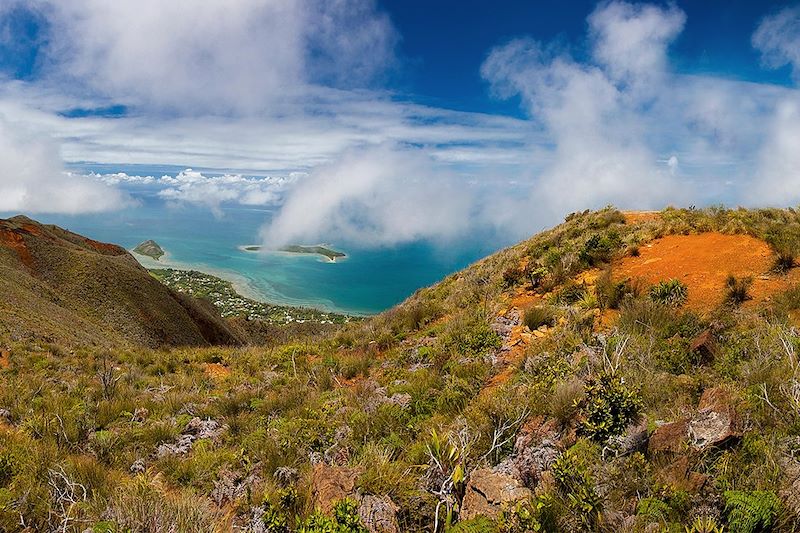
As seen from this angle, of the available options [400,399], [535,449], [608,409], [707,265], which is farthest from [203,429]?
[707,265]

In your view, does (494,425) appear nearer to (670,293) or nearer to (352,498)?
(352,498)

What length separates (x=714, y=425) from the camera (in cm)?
362

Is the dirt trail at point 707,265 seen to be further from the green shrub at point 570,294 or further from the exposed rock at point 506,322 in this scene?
the exposed rock at point 506,322

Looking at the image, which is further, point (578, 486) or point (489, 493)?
point (489, 493)

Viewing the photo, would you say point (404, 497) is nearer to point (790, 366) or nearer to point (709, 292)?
point (790, 366)

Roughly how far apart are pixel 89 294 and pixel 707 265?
43.5m

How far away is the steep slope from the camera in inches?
1086

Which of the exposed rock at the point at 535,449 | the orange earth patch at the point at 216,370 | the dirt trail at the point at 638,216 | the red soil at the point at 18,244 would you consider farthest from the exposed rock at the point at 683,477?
the red soil at the point at 18,244

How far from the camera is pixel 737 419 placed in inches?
145

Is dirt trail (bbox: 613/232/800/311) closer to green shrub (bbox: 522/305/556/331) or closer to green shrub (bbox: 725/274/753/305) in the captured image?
green shrub (bbox: 725/274/753/305)

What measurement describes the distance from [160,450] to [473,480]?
4813 mm

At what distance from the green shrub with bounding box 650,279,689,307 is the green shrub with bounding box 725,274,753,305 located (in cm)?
68

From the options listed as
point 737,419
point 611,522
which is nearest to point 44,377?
point 611,522

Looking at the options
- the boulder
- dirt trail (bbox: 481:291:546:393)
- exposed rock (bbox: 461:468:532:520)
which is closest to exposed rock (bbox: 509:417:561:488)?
exposed rock (bbox: 461:468:532:520)
